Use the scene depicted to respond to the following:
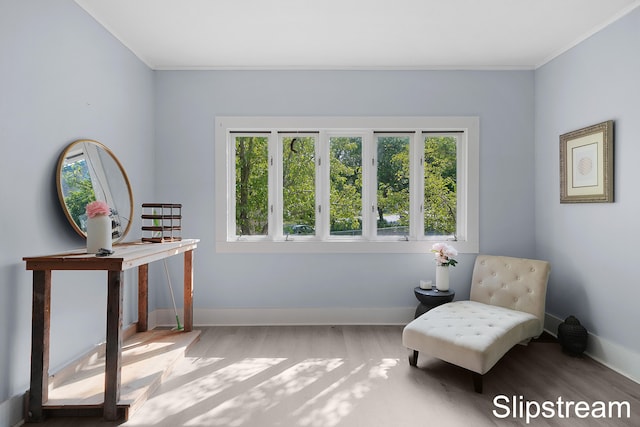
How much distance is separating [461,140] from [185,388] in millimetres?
3414

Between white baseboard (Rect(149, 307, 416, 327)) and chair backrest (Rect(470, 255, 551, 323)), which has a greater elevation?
chair backrest (Rect(470, 255, 551, 323))

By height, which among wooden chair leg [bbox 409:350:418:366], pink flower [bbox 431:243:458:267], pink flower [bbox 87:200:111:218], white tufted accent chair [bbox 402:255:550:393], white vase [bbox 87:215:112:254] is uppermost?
pink flower [bbox 87:200:111:218]

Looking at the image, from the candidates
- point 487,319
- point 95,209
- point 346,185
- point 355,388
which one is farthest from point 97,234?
point 487,319

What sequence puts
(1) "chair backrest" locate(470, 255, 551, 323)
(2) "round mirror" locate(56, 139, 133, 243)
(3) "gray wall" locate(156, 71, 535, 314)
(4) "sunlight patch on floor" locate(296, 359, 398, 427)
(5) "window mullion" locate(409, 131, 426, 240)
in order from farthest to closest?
1. (5) "window mullion" locate(409, 131, 426, 240)
2. (3) "gray wall" locate(156, 71, 535, 314)
3. (1) "chair backrest" locate(470, 255, 551, 323)
4. (2) "round mirror" locate(56, 139, 133, 243)
5. (4) "sunlight patch on floor" locate(296, 359, 398, 427)

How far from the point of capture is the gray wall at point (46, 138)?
186cm

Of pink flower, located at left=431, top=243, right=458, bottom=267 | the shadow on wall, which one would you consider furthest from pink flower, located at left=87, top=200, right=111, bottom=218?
pink flower, located at left=431, top=243, right=458, bottom=267

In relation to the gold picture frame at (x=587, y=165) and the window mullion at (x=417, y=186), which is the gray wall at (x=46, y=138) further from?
the gold picture frame at (x=587, y=165)

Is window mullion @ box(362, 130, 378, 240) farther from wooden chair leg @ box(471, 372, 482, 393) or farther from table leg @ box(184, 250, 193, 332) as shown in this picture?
table leg @ box(184, 250, 193, 332)

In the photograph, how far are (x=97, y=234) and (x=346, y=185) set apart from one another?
7.67ft

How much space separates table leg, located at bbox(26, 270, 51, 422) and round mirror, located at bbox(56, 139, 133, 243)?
47 centimetres

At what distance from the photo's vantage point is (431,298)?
3158mm

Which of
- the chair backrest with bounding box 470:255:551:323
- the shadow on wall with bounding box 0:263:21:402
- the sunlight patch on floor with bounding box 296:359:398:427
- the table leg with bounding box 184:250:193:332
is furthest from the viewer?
the table leg with bounding box 184:250:193:332

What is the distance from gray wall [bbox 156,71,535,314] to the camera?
3488 millimetres
